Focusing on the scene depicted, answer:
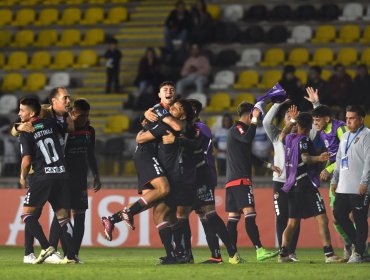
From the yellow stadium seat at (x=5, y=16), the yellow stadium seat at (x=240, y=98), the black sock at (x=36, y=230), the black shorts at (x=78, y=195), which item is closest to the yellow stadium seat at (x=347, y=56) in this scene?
the yellow stadium seat at (x=240, y=98)

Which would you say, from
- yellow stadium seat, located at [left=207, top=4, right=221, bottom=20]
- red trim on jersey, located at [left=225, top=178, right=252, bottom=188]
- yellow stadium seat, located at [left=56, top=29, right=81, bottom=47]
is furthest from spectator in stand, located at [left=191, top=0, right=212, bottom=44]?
red trim on jersey, located at [left=225, top=178, right=252, bottom=188]

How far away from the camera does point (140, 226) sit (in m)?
21.4

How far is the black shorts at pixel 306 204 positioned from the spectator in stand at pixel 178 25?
13107mm

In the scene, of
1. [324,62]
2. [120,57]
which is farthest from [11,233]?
[324,62]

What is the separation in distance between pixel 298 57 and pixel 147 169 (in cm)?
1378

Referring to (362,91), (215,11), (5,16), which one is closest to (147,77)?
(215,11)

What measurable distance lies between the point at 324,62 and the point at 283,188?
39.8 ft

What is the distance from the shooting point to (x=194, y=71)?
1064 inches

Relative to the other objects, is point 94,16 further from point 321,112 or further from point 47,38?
point 321,112

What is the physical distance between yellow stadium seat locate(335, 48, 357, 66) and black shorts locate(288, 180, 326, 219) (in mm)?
11922

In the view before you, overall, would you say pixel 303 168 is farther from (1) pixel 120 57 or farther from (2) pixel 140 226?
(1) pixel 120 57

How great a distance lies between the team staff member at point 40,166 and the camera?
14344mm

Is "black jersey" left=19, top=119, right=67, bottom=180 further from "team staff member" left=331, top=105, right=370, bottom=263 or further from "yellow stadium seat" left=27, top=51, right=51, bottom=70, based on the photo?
"yellow stadium seat" left=27, top=51, right=51, bottom=70

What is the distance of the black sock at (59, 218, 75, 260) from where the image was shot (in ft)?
47.8
